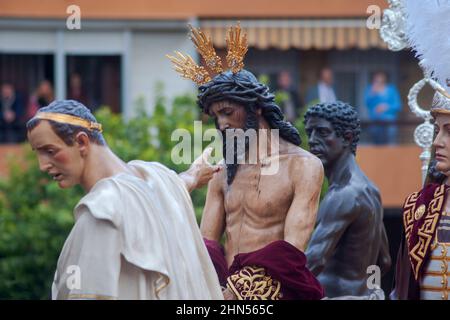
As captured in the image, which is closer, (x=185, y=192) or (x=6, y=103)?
(x=185, y=192)

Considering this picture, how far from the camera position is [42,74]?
2595 cm

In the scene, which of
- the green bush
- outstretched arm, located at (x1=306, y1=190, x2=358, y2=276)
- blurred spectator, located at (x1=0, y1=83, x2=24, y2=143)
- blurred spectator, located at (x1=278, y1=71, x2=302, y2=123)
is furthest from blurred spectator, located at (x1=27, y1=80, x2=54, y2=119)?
outstretched arm, located at (x1=306, y1=190, x2=358, y2=276)

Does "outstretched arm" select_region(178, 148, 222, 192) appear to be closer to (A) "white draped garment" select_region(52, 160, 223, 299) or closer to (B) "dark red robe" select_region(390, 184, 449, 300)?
(A) "white draped garment" select_region(52, 160, 223, 299)

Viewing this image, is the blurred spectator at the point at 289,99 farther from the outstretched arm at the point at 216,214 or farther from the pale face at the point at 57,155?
the pale face at the point at 57,155

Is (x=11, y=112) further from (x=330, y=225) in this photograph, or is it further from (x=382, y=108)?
(x=330, y=225)

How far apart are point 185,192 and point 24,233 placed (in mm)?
13262

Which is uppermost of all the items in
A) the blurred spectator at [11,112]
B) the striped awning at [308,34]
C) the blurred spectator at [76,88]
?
the striped awning at [308,34]

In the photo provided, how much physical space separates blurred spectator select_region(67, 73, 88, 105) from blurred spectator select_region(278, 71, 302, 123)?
281 centimetres

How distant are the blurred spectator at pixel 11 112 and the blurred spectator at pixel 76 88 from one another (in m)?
0.75

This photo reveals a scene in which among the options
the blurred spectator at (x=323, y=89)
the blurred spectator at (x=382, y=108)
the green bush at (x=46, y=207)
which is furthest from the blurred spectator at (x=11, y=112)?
the blurred spectator at (x=382, y=108)

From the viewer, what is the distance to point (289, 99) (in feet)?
75.9

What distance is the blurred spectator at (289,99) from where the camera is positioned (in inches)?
898
